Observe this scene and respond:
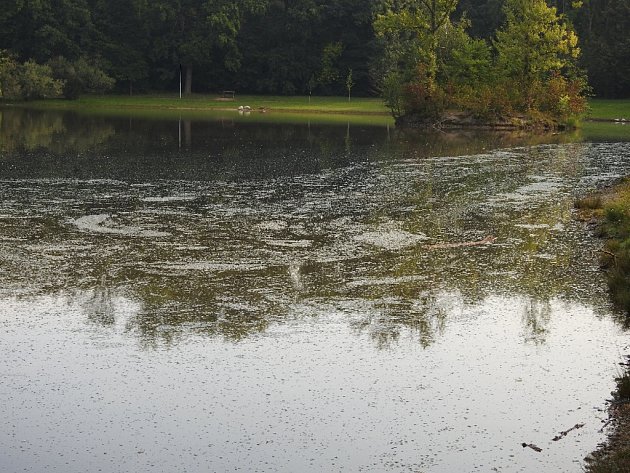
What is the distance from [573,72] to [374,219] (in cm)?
4675

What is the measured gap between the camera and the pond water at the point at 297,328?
8.23 metres

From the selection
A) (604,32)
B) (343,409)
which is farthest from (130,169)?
Answer: (604,32)

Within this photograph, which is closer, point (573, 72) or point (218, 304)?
point (218, 304)

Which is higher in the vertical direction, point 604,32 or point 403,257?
point 604,32

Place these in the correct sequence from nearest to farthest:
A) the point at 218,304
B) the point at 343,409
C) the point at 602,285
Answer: the point at 343,409
the point at 218,304
the point at 602,285

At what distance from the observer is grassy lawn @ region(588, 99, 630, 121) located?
67.7 meters

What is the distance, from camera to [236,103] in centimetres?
8375

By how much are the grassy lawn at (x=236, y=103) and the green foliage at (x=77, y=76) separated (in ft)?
3.63

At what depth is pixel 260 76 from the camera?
9331cm

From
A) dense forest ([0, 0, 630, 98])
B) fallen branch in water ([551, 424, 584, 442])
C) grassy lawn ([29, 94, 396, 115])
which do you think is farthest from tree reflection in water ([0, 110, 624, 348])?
dense forest ([0, 0, 630, 98])

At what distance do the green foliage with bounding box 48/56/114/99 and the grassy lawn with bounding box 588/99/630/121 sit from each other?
40188mm

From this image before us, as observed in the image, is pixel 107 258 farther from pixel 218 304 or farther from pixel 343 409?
pixel 343 409

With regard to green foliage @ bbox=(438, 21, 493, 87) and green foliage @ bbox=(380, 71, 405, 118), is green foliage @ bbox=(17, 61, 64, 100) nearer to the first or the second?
green foliage @ bbox=(380, 71, 405, 118)

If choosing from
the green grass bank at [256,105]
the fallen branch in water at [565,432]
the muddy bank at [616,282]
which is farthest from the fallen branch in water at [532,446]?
the green grass bank at [256,105]
